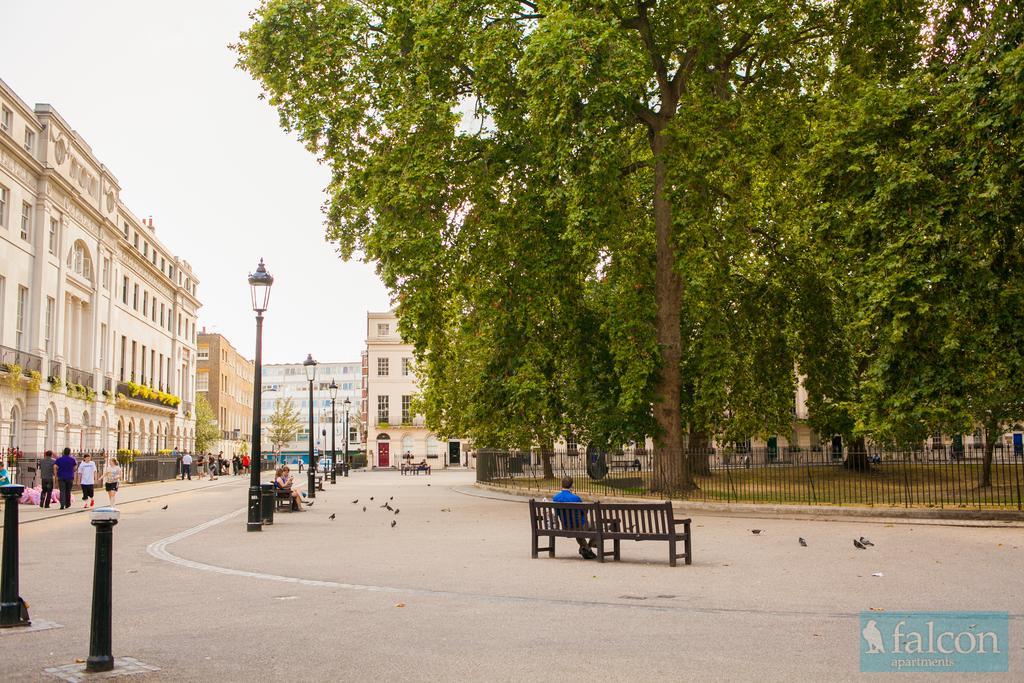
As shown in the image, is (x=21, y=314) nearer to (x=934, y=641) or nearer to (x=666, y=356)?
(x=666, y=356)

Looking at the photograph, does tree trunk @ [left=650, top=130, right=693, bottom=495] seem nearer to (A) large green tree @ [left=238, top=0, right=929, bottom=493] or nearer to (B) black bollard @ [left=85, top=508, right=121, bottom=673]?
(A) large green tree @ [left=238, top=0, right=929, bottom=493]

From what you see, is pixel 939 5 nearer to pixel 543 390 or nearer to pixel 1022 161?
pixel 1022 161

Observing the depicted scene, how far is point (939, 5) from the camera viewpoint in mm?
21453

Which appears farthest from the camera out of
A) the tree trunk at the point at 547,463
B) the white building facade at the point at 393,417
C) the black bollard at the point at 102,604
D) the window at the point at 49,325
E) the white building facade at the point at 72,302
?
the white building facade at the point at 393,417

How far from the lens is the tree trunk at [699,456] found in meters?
28.0

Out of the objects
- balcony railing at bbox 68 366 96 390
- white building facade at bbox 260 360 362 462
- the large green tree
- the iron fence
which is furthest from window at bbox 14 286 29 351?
white building facade at bbox 260 360 362 462

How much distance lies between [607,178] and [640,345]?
4.41m

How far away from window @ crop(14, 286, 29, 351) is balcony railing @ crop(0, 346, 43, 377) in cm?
77

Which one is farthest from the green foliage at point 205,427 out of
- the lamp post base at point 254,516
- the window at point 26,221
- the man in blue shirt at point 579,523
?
the man in blue shirt at point 579,523

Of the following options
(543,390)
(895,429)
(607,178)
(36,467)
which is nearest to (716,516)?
(895,429)

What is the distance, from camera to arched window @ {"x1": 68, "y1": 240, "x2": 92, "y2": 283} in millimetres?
46938

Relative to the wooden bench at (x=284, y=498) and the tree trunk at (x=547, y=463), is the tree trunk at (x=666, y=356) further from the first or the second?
the wooden bench at (x=284, y=498)

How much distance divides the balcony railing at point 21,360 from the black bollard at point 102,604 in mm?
34500

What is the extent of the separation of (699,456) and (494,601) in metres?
22.0
